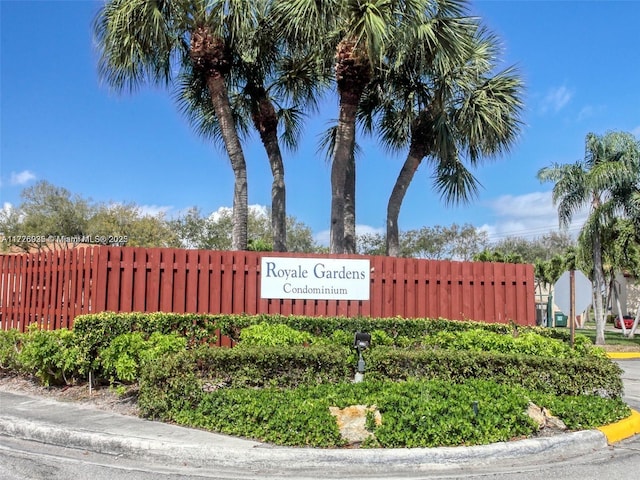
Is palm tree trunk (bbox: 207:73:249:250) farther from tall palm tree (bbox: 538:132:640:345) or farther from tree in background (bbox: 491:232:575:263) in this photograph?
tree in background (bbox: 491:232:575:263)

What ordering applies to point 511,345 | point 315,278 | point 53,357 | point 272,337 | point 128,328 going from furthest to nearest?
point 315,278
point 511,345
point 128,328
point 272,337
point 53,357

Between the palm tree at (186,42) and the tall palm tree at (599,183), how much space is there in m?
13.8

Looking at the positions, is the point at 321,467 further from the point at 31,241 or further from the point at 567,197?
the point at 31,241

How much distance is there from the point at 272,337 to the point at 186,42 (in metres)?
8.53

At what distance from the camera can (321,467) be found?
541cm

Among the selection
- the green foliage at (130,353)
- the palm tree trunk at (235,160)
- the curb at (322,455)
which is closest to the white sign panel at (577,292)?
the curb at (322,455)

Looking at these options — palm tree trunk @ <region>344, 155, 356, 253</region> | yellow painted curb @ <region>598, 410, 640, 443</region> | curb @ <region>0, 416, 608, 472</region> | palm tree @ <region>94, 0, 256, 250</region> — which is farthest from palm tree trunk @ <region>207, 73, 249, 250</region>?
yellow painted curb @ <region>598, 410, 640, 443</region>

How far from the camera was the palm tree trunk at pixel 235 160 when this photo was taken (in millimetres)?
13094

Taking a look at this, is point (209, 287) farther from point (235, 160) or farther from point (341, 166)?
point (341, 166)

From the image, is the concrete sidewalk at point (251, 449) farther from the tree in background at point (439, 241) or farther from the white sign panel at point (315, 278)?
the tree in background at point (439, 241)

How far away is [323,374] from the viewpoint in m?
7.63

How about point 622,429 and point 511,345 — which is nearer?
point 622,429

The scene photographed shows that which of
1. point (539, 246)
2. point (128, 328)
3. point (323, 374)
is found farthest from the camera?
point (539, 246)

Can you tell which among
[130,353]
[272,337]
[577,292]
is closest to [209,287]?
[272,337]
